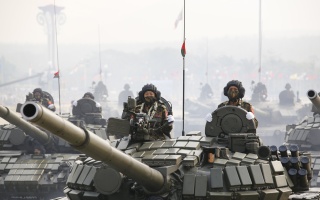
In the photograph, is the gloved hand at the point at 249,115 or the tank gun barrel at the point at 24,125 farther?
the tank gun barrel at the point at 24,125

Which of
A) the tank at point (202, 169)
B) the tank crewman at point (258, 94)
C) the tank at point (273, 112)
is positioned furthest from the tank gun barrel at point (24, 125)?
the tank crewman at point (258, 94)

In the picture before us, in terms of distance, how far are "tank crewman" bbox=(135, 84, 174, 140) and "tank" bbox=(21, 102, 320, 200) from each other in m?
0.83

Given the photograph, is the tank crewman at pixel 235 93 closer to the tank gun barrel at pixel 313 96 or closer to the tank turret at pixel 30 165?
the tank gun barrel at pixel 313 96

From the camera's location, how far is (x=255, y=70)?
108875mm

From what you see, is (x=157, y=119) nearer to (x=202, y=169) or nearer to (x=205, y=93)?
(x=202, y=169)

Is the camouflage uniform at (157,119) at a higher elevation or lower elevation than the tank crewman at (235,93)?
lower

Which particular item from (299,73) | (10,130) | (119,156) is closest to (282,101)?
(299,73)

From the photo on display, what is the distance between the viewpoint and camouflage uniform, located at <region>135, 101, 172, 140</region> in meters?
24.4

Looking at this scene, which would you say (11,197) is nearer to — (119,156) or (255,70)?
(119,156)

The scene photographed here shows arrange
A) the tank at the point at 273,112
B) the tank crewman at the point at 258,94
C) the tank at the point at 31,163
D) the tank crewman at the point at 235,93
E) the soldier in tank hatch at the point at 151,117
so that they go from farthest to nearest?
the tank crewman at the point at 258,94
the tank at the point at 273,112
the tank at the point at 31,163
the tank crewman at the point at 235,93
the soldier in tank hatch at the point at 151,117

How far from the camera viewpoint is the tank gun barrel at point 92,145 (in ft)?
53.4

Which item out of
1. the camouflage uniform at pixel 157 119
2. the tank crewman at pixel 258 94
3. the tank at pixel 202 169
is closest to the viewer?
the tank at pixel 202 169

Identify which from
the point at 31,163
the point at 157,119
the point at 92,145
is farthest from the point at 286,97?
the point at 92,145

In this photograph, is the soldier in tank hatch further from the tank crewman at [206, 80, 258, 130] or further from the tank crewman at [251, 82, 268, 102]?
the tank crewman at [251, 82, 268, 102]
